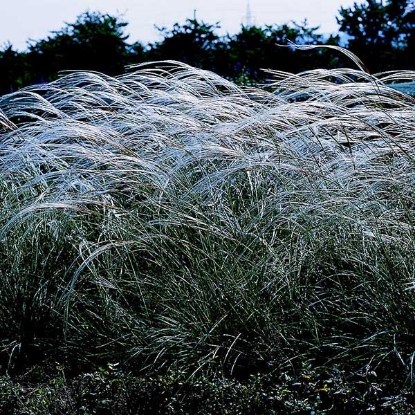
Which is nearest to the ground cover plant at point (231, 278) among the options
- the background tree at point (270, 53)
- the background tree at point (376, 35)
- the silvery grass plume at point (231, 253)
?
the silvery grass plume at point (231, 253)

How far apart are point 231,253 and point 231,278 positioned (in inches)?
Answer: 5.5

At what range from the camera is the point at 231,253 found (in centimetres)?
351

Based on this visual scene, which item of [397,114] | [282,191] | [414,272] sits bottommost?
[414,272]

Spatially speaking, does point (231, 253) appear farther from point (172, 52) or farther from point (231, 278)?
point (172, 52)

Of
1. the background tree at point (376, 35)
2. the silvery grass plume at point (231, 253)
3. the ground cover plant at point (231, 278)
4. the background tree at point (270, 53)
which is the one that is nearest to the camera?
the ground cover plant at point (231, 278)

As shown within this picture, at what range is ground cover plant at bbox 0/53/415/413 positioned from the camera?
319 centimetres

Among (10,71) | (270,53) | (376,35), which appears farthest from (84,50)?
(376,35)

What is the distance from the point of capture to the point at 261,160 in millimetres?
3828

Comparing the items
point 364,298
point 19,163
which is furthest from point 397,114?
point 19,163

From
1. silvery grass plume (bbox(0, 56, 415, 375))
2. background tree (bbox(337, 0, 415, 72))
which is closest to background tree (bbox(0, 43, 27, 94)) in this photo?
background tree (bbox(337, 0, 415, 72))

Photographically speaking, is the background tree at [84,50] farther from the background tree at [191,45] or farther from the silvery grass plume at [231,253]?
the silvery grass plume at [231,253]

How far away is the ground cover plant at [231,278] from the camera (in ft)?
10.5

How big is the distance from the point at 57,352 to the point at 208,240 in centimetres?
84

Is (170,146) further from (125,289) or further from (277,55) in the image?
(277,55)
